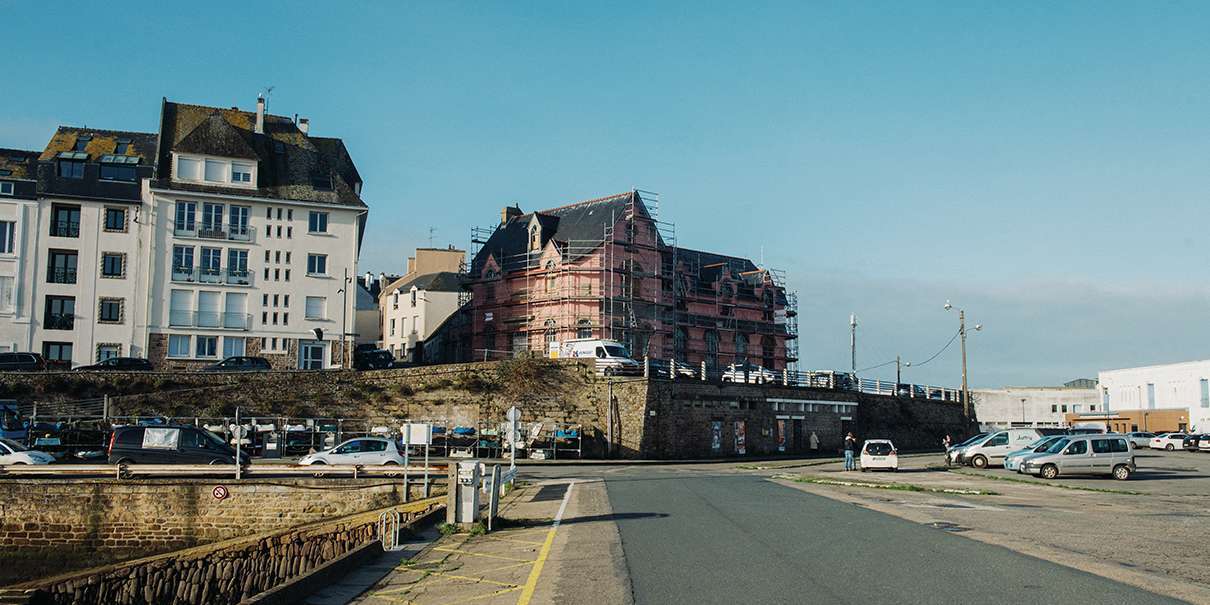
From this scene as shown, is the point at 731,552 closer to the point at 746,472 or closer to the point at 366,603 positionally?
the point at 366,603

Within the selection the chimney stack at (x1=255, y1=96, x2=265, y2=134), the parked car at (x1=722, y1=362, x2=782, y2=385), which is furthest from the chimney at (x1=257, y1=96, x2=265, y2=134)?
the parked car at (x1=722, y1=362, x2=782, y2=385)

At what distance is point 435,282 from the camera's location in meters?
88.5

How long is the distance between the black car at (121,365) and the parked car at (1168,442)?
62233 millimetres

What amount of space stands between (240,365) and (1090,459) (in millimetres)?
41455

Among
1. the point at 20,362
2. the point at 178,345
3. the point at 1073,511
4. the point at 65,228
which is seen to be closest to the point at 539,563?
the point at 1073,511

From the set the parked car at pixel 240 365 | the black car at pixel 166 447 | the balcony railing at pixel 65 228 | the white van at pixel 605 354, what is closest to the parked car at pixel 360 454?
the black car at pixel 166 447

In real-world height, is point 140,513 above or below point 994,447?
below

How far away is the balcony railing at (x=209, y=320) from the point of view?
6049 centimetres

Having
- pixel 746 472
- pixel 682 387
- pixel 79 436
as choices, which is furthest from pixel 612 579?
pixel 682 387

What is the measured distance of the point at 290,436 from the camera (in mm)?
45438

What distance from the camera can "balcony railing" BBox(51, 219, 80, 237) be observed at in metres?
59.6

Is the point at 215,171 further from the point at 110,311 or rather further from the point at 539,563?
the point at 539,563

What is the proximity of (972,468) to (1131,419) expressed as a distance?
5533 cm

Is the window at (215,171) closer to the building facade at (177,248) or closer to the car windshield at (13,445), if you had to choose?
the building facade at (177,248)
